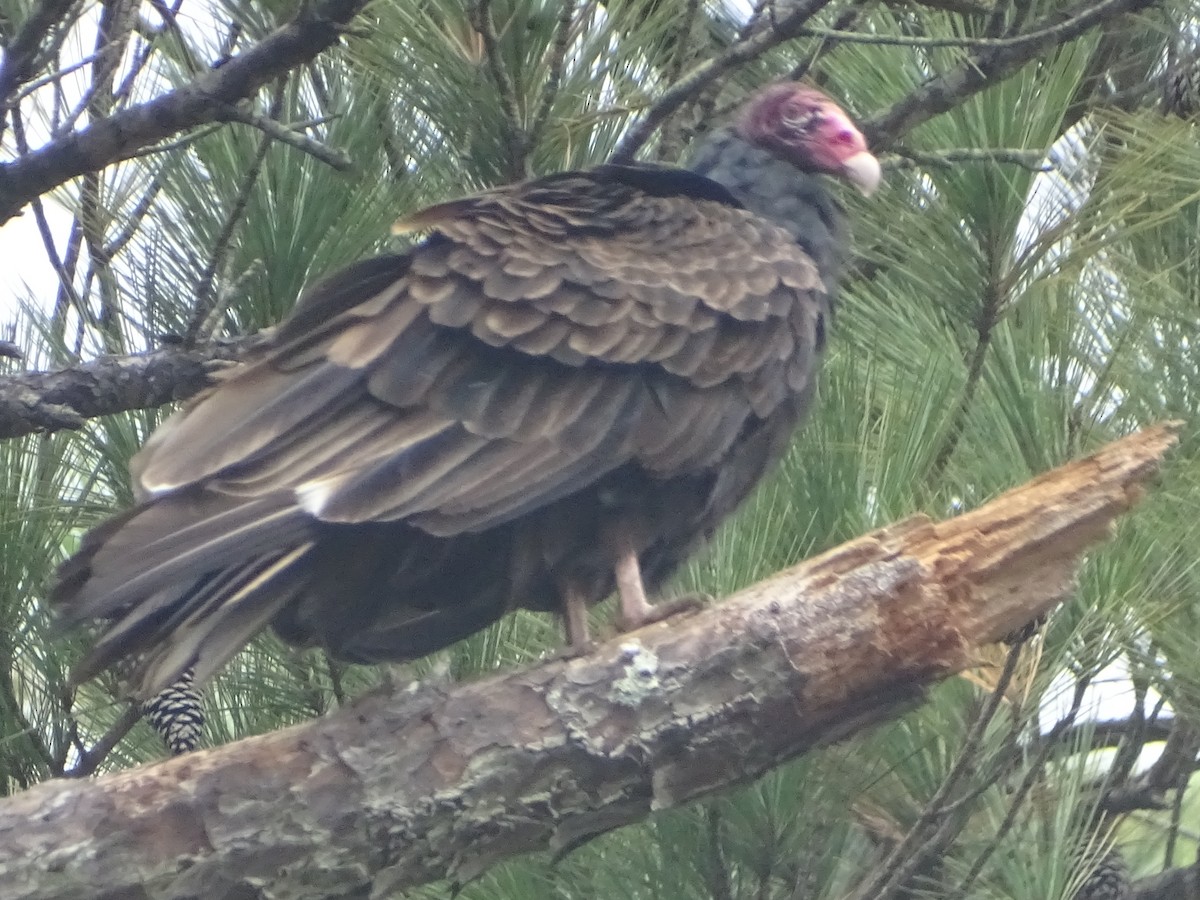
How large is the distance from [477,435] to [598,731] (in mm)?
426

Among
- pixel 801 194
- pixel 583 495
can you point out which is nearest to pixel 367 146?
pixel 801 194

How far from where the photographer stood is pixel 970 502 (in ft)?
7.72

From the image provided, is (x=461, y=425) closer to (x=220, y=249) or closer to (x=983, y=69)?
(x=220, y=249)

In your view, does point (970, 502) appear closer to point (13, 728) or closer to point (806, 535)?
point (806, 535)

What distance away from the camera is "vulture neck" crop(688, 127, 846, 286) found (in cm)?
257

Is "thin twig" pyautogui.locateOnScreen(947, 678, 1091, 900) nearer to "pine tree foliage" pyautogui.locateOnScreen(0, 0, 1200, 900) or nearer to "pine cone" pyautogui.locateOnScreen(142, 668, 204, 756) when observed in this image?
"pine tree foliage" pyautogui.locateOnScreen(0, 0, 1200, 900)

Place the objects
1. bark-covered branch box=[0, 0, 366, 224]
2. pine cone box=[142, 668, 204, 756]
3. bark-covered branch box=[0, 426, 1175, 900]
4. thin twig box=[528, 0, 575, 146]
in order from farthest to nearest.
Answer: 1. thin twig box=[528, 0, 575, 146]
2. pine cone box=[142, 668, 204, 756]
3. bark-covered branch box=[0, 0, 366, 224]
4. bark-covered branch box=[0, 426, 1175, 900]

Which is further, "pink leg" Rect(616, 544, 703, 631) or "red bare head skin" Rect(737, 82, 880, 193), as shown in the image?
"red bare head skin" Rect(737, 82, 880, 193)

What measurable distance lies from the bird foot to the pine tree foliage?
0.30 metres

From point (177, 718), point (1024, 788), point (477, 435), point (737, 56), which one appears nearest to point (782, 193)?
point (737, 56)

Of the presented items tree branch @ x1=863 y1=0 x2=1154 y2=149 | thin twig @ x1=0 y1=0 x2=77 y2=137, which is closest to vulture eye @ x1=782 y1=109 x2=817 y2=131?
tree branch @ x1=863 y1=0 x2=1154 y2=149

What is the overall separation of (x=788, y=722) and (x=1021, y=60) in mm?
1247

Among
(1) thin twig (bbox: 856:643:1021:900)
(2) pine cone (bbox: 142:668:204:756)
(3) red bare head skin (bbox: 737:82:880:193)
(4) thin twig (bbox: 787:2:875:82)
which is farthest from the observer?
(4) thin twig (bbox: 787:2:875:82)

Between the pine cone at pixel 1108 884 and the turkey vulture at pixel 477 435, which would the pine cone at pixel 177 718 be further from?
the pine cone at pixel 1108 884
